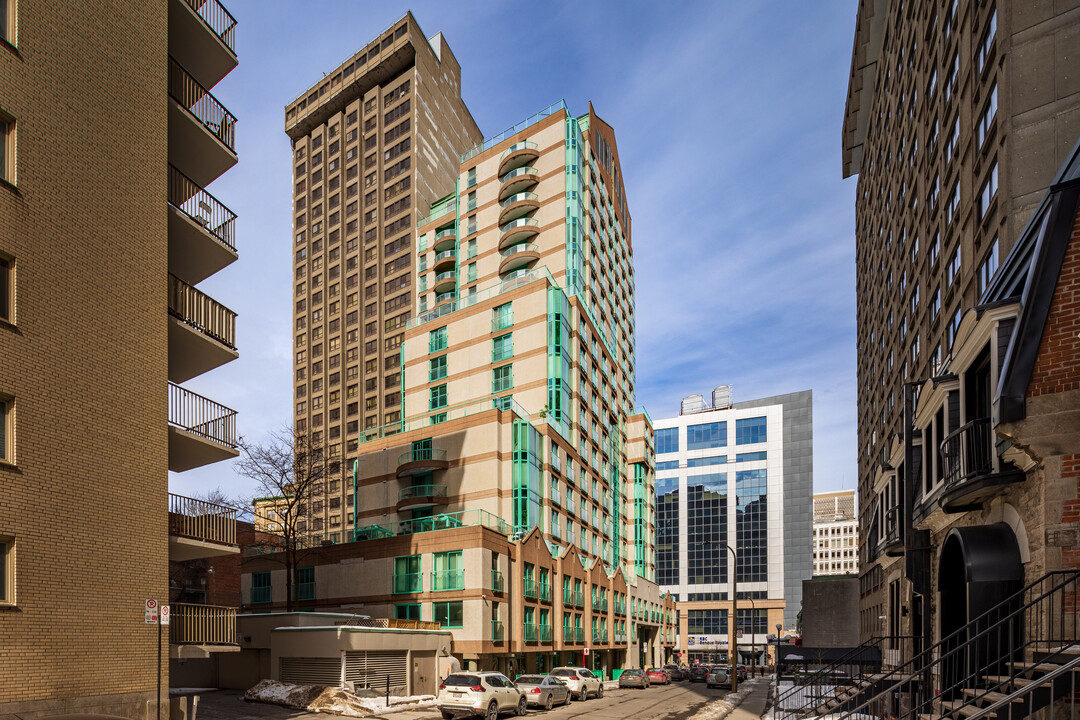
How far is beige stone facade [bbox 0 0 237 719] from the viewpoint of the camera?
14.2 m

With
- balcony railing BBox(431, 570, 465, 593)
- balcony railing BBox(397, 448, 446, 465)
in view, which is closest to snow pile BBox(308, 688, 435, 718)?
balcony railing BBox(431, 570, 465, 593)

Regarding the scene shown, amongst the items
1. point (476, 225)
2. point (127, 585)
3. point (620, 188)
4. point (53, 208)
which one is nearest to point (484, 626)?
point (127, 585)

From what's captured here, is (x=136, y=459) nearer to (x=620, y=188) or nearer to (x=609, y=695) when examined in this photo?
(x=609, y=695)

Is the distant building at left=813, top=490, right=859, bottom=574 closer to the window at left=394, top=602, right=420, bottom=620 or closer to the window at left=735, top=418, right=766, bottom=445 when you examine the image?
the window at left=735, top=418, right=766, bottom=445

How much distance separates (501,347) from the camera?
180ft

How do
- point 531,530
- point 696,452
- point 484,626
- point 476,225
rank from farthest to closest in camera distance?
point 696,452 → point 476,225 → point 531,530 → point 484,626

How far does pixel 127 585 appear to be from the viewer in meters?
16.1

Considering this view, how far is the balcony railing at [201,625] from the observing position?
1872 cm

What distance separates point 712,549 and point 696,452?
15573 mm

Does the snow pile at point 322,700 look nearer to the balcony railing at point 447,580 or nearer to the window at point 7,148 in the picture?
the balcony railing at point 447,580

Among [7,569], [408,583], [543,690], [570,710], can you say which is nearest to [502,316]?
[408,583]

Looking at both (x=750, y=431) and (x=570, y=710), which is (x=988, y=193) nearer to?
→ (x=570, y=710)

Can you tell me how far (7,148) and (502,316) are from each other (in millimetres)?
40965

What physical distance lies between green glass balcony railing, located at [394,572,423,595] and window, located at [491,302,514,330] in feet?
69.0
